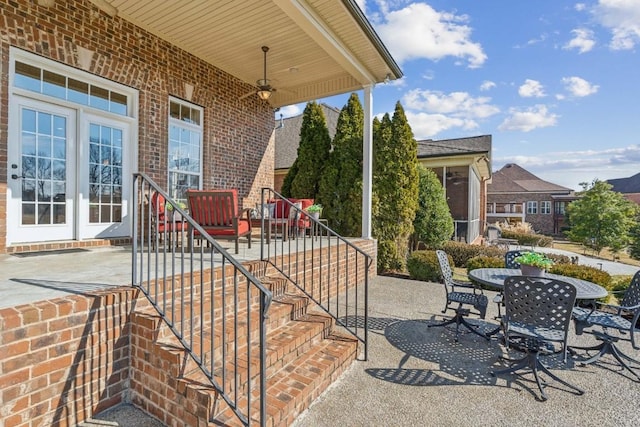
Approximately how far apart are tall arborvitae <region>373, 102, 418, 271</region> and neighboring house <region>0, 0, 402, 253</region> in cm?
139

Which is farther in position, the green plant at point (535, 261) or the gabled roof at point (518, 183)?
the gabled roof at point (518, 183)

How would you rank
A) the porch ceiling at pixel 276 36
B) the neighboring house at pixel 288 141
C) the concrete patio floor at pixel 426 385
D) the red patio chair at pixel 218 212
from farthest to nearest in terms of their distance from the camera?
the neighboring house at pixel 288 141 → the porch ceiling at pixel 276 36 → the red patio chair at pixel 218 212 → the concrete patio floor at pixel 426 385

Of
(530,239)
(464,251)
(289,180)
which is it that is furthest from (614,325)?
(530,239)

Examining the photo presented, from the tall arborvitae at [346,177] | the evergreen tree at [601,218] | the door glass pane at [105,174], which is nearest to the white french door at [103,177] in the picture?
the door glass pane at [105,174]

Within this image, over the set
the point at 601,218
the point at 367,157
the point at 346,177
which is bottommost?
the point at 601,218

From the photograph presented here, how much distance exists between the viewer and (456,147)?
475 inches

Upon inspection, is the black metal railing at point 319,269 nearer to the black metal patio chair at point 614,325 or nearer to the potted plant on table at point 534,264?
the potted plant on table at point 534,264

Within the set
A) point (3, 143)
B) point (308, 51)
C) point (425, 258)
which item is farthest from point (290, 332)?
point (308, 51)

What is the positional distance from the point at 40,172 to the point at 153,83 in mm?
2144

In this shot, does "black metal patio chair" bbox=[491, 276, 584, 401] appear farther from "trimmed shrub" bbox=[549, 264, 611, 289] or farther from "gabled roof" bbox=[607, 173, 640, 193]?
"gabled roof" bbox=[607, 173, 640, 193]

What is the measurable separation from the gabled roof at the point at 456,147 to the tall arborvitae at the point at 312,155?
4.67m

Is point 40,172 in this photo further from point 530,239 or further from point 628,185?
point 628,185

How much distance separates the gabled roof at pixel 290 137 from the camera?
46.6ft

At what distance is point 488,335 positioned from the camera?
3617mm
